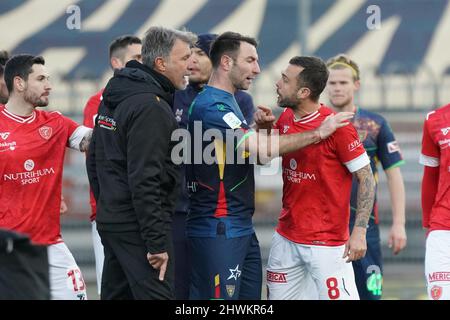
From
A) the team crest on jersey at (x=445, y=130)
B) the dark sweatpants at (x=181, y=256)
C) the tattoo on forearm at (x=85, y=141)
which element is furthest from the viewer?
the dark sweatpants at (x=181, y=256)

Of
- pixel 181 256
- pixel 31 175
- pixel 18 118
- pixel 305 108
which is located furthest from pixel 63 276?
pixel 305 108

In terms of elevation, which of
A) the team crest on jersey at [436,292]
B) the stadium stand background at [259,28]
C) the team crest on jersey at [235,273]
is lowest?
the team crest on jersey at [436,292]

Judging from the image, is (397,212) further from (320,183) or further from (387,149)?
(320,183)

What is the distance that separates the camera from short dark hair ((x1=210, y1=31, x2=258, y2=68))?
780 centimetres

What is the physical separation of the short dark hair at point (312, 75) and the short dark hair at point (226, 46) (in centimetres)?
43

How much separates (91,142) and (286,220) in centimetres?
161

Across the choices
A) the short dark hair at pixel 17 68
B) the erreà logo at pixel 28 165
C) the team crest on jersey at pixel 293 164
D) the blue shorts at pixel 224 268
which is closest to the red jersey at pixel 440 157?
the team crest on jersey at pixel 293 164

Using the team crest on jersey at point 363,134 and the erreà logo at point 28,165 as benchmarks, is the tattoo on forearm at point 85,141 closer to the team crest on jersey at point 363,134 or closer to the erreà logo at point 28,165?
the erreà logo at point 28,165

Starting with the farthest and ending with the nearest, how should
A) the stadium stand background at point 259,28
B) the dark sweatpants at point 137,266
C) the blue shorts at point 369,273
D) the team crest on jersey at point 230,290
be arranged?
1. the stadium stand background at point 259,28
2. the blue shorts at point 369,273
3. the team crest on jersey at point 230,290
4. the dark sweatpants at point 137,266

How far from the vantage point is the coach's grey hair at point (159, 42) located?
7137 mm

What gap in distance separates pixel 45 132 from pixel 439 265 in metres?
3.09

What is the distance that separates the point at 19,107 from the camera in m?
7.95

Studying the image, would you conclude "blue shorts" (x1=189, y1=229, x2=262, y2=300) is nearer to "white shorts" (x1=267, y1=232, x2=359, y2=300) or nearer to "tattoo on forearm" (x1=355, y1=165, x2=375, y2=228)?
"white shorts" (x1=267, y1=232, x2=359, y2=300)
